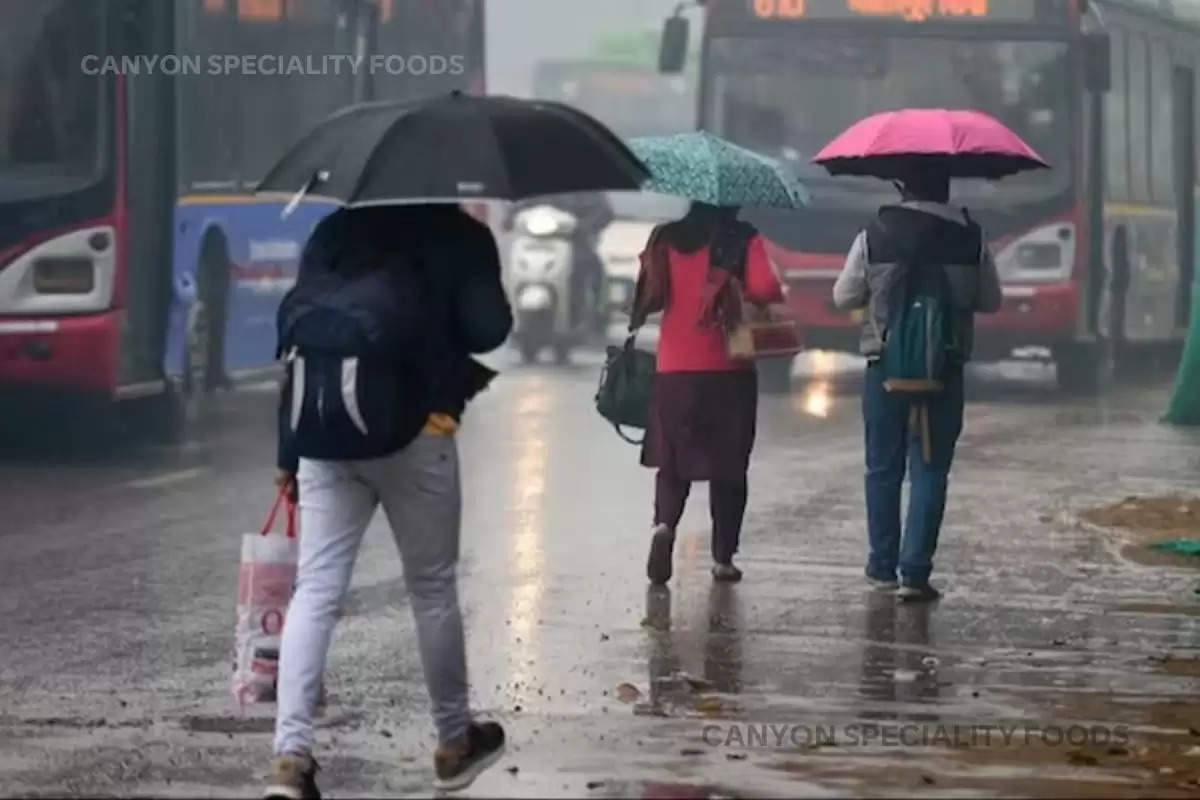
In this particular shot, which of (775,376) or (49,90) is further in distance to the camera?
(775,376)

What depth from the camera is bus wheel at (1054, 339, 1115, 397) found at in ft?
91.5

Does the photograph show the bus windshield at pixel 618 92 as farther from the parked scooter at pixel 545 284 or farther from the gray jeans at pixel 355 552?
the gray jeans at pixel 355 552

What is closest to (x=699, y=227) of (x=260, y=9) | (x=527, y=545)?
(x=527, y=545)

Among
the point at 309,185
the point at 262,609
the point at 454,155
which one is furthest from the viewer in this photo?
the point at 262,609

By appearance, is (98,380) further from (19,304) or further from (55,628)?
(55,628)

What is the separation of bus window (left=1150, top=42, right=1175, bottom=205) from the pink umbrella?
63.0 ft

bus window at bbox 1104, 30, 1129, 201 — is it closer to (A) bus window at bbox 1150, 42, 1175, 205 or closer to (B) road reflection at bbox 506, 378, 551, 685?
(A) bus window at bbox 1150, 42, 1175, 205

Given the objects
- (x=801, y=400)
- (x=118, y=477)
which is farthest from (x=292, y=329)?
(x=801, y=400)

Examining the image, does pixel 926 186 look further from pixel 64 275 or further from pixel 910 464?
pixel 64 275

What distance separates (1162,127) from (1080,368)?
487cm

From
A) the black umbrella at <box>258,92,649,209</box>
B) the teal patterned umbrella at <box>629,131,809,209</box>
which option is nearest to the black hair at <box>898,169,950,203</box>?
the teal patterned umbrella at <box>629,131,809,209</box>

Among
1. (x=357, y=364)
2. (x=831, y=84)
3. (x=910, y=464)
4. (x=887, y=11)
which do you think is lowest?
(x=910, y=464)

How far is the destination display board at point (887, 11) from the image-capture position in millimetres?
26047

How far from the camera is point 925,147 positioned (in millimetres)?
12117
